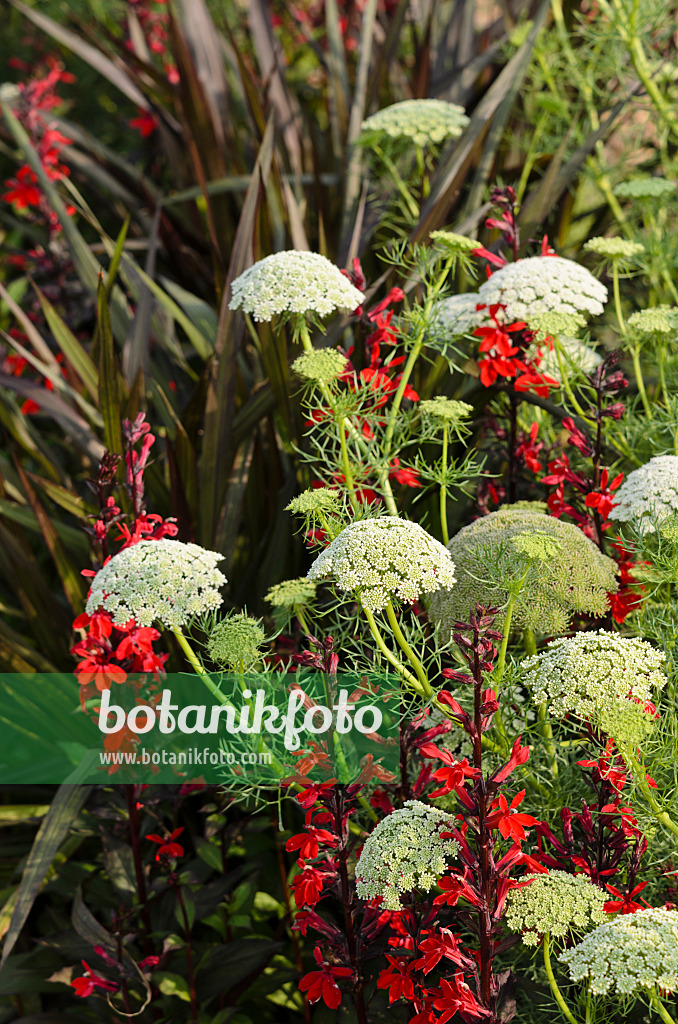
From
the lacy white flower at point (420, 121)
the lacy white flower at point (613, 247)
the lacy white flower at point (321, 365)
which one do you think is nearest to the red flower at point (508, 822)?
the lacy white flower at point (321, 365)

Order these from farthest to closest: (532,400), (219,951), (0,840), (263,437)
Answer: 1. (263,437)
2. (0,840)
3. (532,400)
4. (219,951)

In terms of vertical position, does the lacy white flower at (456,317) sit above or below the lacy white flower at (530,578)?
above

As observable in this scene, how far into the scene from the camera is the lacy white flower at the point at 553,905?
902 millimetres

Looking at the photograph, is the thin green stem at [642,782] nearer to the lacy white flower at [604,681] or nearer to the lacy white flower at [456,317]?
the lacy white flower at [604,681]

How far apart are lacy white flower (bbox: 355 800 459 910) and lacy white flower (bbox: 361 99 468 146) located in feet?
5.36

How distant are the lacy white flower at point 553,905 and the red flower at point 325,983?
276 mm

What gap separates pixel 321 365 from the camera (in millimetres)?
1224

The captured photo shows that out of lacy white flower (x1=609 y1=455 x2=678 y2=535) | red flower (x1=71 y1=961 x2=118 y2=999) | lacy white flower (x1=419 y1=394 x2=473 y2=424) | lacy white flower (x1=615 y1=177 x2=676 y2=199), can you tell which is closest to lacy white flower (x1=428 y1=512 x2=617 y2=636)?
lacy white flower (x1=609 y1=455 x2=678 y2=535)

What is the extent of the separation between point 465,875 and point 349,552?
1.30ft

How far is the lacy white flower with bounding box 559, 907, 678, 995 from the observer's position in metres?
0.77

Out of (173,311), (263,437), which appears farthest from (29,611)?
(173,311)

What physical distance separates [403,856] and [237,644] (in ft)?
1.08

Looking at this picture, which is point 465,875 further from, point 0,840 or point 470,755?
point 0,840

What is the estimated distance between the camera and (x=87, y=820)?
5.55ft
